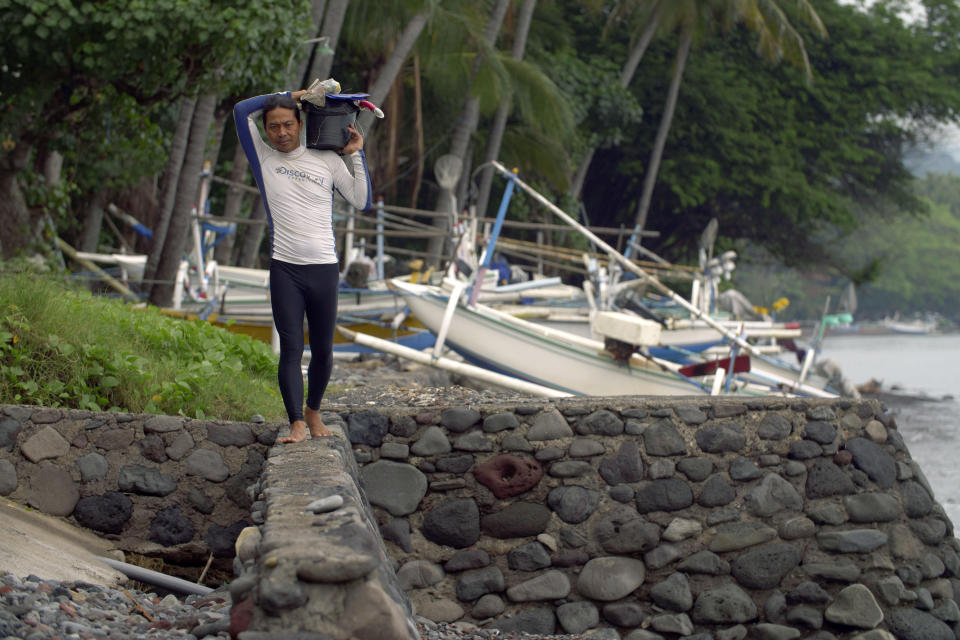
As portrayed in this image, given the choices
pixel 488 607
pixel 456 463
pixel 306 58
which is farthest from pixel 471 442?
pixel 306 58

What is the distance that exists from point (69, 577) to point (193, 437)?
1.33 metres

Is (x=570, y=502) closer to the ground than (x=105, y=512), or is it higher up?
higher up

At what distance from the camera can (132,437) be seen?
6105 mm

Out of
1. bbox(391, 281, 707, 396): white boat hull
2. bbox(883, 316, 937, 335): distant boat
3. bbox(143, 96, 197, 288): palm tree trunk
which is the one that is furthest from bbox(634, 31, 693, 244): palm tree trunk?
bbox(883, 316, 937, 335): distant boat

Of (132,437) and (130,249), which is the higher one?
(132,437)

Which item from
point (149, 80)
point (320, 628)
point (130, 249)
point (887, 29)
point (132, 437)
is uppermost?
point (887, 29)

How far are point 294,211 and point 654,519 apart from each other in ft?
9.89

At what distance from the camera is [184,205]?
12898 mm

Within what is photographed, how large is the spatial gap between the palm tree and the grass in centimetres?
1907

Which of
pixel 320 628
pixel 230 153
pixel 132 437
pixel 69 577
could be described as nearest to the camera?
pixel 320 628

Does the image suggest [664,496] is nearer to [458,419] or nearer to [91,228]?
[458,419]

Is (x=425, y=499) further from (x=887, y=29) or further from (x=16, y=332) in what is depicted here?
(x=887, y=29)

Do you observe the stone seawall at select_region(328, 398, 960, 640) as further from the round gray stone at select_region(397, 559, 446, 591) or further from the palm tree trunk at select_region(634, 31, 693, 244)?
the palm tree trunk at select_region(634, 31, 693, 244)

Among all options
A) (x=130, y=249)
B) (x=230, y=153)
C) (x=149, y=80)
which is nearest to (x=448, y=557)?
(x=149, y=80)
